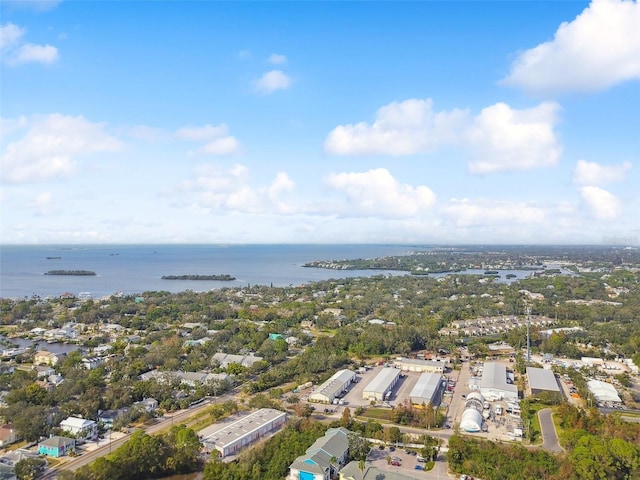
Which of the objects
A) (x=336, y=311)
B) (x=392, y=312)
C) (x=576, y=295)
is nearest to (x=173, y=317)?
(x=336, y=311)

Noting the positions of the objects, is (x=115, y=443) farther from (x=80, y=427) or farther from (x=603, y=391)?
(x=603, y=391)

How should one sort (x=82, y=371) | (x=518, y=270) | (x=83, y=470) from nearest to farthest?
(x=83, y=470), (x=82, y=371), (x=518, y=270)

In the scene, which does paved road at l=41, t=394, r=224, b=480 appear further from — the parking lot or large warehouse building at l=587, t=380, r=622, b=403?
large warehouse building at l=587, t=380, r=622, b=403

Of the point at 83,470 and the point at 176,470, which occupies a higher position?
the point at 83,470

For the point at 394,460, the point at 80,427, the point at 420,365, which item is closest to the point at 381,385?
the point at 420,365

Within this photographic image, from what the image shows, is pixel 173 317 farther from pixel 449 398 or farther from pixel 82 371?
pixel 449 398

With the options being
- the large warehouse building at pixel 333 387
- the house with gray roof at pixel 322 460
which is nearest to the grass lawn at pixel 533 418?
→ the house with gray roof at pixel 322 460
